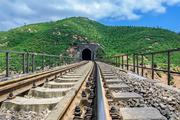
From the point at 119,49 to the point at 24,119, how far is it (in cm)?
10428

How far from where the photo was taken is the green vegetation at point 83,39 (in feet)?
313

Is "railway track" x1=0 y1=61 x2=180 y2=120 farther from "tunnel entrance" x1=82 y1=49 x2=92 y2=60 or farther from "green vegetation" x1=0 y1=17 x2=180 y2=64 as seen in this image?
"tunnel entrance" x1=82 y1=49 x2=92 y2=60

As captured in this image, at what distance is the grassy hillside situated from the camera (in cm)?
9531

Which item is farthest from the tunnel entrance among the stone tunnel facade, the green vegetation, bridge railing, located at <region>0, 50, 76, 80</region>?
bridge railing, located at <region>0, 50, 76, 80</region>

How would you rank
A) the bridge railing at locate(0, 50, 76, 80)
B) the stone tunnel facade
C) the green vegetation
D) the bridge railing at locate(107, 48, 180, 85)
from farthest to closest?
1. the green vegetation
2. the stone tunnel facade
3. the bridge railing at locate(0, 50, 76, 80)
4. the bridge railing at locate(107, 48, 180, 85)

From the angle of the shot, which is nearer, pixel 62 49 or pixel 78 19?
pixel 62 49

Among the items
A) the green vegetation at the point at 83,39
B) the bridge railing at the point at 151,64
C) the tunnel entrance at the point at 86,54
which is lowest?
the bridge railing at the point at 151,64

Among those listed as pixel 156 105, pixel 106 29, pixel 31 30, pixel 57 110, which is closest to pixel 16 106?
pixel 57 110

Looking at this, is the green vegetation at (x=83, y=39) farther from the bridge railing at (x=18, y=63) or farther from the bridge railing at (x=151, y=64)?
the bridge railing at (x=18, y=63)

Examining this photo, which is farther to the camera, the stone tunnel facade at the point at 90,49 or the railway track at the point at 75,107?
the stone tunnel facade at the point at 90,49

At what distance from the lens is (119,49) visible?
110m

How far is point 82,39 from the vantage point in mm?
98188

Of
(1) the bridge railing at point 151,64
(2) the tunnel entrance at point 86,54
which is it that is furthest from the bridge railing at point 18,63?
(2) the tunnel entrance at point 86,54

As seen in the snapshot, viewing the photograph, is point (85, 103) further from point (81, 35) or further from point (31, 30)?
point (31, 30)
